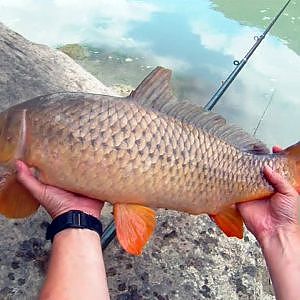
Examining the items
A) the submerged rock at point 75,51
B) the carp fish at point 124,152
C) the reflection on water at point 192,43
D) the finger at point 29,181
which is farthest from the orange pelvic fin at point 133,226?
the submerged rock at point 75,51

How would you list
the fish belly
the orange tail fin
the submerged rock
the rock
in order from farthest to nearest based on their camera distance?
the submerged rock → the rock → the orange tail fin → the fish belly

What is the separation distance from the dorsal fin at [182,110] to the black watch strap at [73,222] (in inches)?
9.7

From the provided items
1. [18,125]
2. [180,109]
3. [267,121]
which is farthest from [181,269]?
[267,121]

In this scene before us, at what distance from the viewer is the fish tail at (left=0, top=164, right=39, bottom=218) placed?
43.9 inches

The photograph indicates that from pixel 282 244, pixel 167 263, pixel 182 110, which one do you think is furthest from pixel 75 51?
pixel 282 244

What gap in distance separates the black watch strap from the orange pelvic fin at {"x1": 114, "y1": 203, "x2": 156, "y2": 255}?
46 millimetres

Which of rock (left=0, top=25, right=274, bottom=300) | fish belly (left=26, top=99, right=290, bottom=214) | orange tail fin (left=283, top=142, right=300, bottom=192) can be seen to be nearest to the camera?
fish belly (left=26, top=99, right=290, bottom=214)

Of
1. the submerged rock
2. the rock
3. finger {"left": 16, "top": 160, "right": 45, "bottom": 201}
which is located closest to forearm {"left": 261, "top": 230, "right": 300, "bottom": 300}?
the rock

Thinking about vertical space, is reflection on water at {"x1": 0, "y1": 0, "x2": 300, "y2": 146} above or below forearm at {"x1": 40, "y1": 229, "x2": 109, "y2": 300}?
below

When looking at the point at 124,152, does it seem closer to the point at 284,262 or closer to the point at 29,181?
the point at 29,181

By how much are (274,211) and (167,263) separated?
0.31 m

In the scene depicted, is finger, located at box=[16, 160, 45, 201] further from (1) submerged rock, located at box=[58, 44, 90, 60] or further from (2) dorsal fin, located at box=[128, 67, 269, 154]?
(1) submerged rock, located at box=[58, 44, 90, 60]

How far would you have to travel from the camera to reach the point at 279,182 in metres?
1.20

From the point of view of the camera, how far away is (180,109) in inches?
45.9
